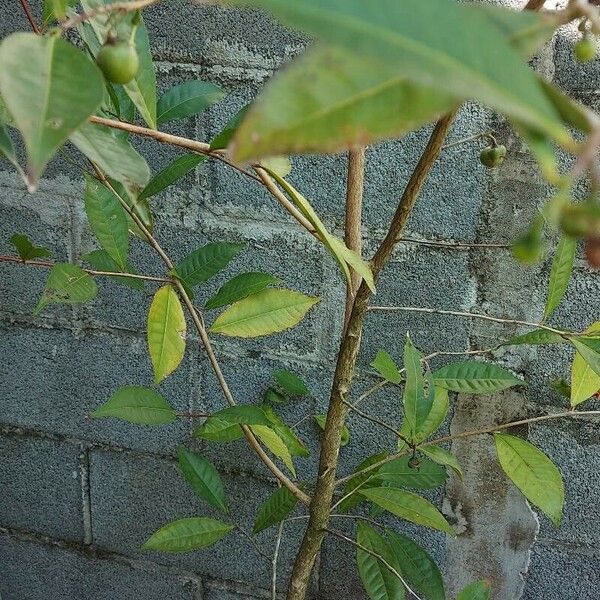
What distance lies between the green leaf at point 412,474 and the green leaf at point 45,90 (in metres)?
0.82

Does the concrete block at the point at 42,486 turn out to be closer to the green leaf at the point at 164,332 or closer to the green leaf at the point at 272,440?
the green leaf at the point at 272,440

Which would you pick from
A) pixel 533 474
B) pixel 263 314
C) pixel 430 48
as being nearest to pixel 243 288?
pixel 263 314

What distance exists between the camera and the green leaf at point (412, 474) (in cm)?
111

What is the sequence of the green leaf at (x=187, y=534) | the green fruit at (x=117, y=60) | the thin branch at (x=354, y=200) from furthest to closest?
1. the green leaf at (x=187, y=534)
2. the thin branch at (x=354, y=200)
3. the green fruit at (x=117, y=60)

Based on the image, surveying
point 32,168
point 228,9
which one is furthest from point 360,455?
point 32,168

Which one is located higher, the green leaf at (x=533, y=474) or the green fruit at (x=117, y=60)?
the green fruit at (x=117, y=60)

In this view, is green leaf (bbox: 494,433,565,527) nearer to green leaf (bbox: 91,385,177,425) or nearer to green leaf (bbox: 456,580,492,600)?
green leaf (bbox: 456,580,492,600)

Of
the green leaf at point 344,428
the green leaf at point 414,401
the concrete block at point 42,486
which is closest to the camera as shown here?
the green leaf at point 414,401

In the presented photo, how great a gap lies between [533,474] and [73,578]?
108 cm

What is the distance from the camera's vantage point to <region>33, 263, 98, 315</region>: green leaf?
0.94 meters

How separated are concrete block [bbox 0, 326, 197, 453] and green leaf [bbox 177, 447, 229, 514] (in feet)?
0.69

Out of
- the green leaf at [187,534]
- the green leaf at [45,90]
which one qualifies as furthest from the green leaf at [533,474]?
the green leaf at [45,90]

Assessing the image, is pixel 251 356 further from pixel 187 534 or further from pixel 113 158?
pixel 113 158

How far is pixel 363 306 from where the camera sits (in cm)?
81
